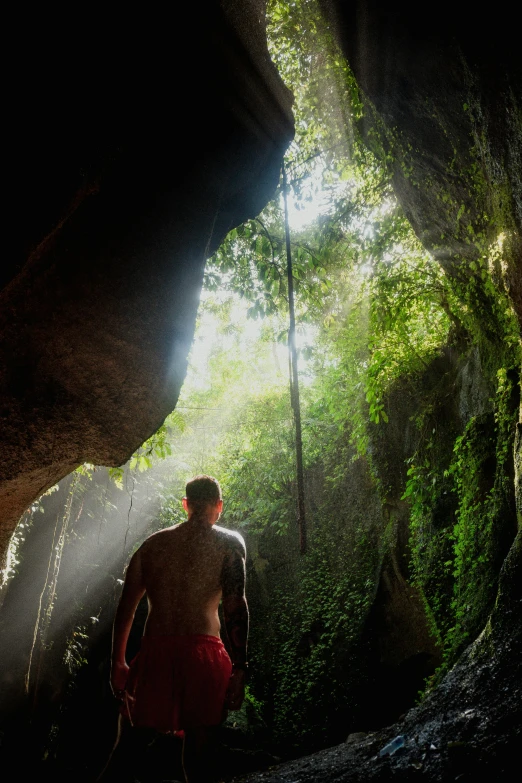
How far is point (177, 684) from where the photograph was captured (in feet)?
9.04

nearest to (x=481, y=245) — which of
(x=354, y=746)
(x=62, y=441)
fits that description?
(x=62, y=441)

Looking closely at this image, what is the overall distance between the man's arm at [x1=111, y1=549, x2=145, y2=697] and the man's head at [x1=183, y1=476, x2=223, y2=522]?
1.81 feet

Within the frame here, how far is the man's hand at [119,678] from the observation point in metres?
3.00

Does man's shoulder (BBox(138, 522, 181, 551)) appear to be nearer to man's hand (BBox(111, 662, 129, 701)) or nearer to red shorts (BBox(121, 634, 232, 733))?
red shorts (BBox(121, 634, 232, 733))

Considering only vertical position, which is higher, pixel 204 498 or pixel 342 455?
pixel 342 455

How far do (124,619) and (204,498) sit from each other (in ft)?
3.48

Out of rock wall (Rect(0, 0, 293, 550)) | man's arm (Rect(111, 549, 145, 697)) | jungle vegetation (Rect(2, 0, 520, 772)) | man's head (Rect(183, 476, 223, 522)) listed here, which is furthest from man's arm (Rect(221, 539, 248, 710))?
jungle vegetation (Rect(2, 0, 520, 772))

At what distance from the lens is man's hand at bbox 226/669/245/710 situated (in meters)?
2.86

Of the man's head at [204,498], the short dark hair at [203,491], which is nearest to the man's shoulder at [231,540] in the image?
the man's head at [204,498]

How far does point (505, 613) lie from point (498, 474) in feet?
5.16

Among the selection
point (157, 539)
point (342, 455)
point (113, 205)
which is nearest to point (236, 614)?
point (157, 539)

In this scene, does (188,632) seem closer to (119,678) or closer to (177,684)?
(177,684)

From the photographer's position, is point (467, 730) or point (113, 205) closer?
point (467, 730)

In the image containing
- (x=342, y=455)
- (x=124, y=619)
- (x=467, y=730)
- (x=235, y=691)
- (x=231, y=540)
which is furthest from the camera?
(x=342, y=455)
